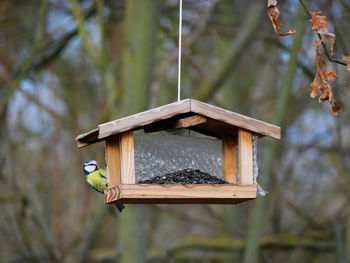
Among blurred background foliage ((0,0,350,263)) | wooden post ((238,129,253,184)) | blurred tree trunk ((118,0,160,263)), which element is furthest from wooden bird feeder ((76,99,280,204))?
blurred tree trunk ((118,0,160,263))

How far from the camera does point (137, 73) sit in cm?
559

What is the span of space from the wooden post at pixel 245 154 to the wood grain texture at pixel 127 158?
23.8 inches

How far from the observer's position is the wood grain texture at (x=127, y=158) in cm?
291

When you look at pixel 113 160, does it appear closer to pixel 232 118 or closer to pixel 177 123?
pixel 177 123

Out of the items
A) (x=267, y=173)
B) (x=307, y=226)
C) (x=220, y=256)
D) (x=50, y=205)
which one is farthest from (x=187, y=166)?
(x=50, y=205)

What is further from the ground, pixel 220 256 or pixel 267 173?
pixel 267 173

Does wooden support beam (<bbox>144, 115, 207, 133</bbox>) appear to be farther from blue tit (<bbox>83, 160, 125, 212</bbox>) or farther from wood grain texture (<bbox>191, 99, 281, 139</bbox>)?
blue tit (<bbox>83, 160, 125, 212</bbox>)

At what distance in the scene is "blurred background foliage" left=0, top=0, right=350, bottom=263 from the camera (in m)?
5.69

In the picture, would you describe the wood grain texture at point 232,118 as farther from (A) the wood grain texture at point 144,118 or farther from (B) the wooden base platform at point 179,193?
(B) the wooden base platform at point 179,193

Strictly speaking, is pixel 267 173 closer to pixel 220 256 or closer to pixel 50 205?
pixel 220 256

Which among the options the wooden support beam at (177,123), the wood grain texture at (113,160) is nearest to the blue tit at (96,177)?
the wood grain texture at (113,160)

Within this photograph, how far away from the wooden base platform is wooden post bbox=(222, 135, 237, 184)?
258 millimetres

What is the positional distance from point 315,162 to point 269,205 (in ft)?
2.88

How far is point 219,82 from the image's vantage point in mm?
6484
